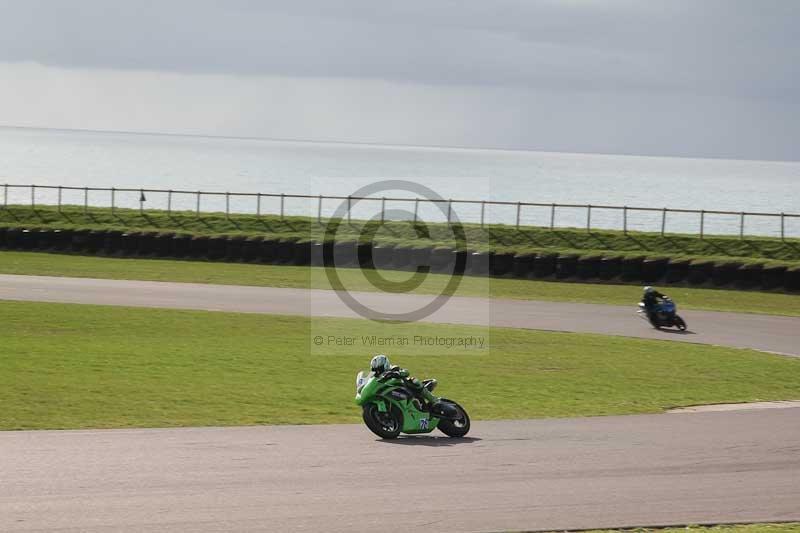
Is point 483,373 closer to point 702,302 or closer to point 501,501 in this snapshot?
point 501,501

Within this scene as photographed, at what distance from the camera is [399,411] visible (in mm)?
15211

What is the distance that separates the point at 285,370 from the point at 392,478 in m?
10.1

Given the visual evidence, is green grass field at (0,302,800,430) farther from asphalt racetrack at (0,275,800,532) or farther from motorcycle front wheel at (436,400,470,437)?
motorcycle front wheel at (436,400,470,437)

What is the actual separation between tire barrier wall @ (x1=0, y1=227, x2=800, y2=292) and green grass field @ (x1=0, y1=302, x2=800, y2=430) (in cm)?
1479

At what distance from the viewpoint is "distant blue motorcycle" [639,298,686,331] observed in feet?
105

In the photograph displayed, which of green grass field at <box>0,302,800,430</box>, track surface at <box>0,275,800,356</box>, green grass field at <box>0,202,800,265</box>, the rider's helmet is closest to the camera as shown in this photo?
the rider's helmet

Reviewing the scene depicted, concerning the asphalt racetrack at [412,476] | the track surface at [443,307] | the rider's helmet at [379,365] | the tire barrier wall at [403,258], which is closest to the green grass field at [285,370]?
the asphalt racetrack at [412,476]

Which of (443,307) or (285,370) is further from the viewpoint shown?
(443,307)

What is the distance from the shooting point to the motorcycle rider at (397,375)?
49.9 ft

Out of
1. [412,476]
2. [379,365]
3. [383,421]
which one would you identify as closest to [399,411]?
[383,421]

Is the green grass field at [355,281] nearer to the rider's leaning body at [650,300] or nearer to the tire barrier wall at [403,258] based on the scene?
the tire barrier wall at [403,258]

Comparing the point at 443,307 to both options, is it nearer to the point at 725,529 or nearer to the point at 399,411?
the point at 399,411

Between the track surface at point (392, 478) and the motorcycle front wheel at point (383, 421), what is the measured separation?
179 millimetres

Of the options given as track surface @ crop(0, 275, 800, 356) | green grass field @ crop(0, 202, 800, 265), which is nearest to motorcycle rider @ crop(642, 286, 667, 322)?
track surface @ crop(0, 275, 800, 356)
